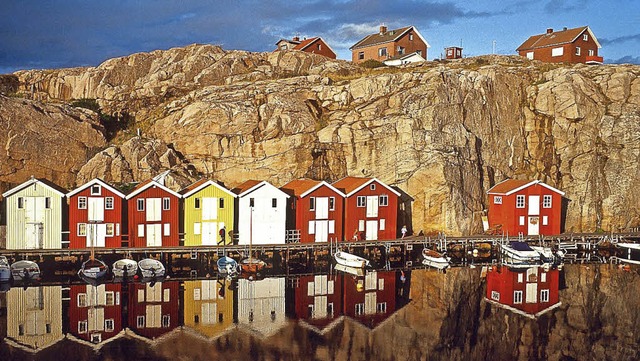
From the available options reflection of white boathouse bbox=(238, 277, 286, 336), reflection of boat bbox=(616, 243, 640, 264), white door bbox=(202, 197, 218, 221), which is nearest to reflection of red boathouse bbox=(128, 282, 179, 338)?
reflection of white boathouse bbox=(238, 277, 286, 336)

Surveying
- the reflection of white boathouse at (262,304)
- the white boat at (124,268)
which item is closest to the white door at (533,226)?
the reflection of white boathouse at (262,304)

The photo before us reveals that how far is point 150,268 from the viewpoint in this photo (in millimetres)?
46406

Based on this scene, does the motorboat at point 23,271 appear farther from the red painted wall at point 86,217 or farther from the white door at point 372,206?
the white door at point 372,206

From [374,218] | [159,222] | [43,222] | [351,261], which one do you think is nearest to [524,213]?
[374,218]

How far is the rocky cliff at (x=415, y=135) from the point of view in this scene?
6203cm

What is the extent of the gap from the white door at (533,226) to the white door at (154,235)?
31.8 meters

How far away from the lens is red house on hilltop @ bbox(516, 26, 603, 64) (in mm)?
83375

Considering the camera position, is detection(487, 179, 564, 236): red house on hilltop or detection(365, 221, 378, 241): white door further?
detection(487, 179, 564, 236): red house on hilltop

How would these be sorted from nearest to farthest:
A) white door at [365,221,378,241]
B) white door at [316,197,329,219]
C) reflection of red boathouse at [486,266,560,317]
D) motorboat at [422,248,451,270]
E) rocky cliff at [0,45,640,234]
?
1. reflection of red boathouse at [486,266,560,317]
2. motorboat at [422,248,451,270]
3. white door at [316,197,329,219]
4. white door at [365,221,378,241]
5. rocky cliff at [0,45,640,234]

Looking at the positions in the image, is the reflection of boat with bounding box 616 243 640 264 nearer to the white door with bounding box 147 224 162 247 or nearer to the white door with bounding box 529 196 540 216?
the white door with bounding box 529 196 540 216

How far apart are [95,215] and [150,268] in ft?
20.8

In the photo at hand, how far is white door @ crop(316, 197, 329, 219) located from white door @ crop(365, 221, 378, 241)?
13.2ft

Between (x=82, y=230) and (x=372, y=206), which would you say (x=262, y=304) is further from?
(x=372, y=206)

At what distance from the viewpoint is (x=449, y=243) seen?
5903cm
